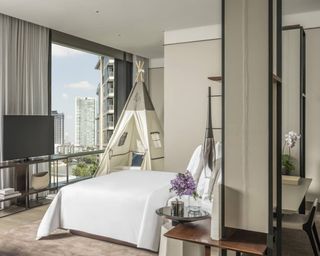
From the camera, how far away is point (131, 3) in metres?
4.45

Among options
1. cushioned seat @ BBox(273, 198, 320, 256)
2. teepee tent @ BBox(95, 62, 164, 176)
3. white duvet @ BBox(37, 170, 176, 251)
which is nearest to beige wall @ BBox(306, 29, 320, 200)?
cushioned seat @ BBox(273, 198, 320, 256)

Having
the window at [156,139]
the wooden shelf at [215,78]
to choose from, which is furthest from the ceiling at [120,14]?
the window at [156,139]

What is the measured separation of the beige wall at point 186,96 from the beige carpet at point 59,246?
283 centimetres

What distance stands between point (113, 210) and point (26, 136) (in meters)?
2.35

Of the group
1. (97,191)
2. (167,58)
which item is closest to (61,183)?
(97,191)

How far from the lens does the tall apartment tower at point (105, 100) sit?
7.24 metres

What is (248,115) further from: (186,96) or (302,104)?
(186,96)

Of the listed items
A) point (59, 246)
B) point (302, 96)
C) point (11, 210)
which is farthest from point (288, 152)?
point (11, 210)

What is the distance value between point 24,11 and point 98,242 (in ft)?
11.0

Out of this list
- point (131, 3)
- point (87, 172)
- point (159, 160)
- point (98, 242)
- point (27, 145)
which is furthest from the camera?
point (87, 172)

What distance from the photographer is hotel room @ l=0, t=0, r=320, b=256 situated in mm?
1718

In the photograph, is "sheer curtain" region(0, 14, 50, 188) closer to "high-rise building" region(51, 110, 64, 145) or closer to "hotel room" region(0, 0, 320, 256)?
"hotel room" region(0, 0, 320, 256)

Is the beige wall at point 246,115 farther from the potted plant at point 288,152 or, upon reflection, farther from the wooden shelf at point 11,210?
the wooden shelf at point 11,210

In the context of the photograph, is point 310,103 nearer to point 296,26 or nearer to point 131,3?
point 296,26
